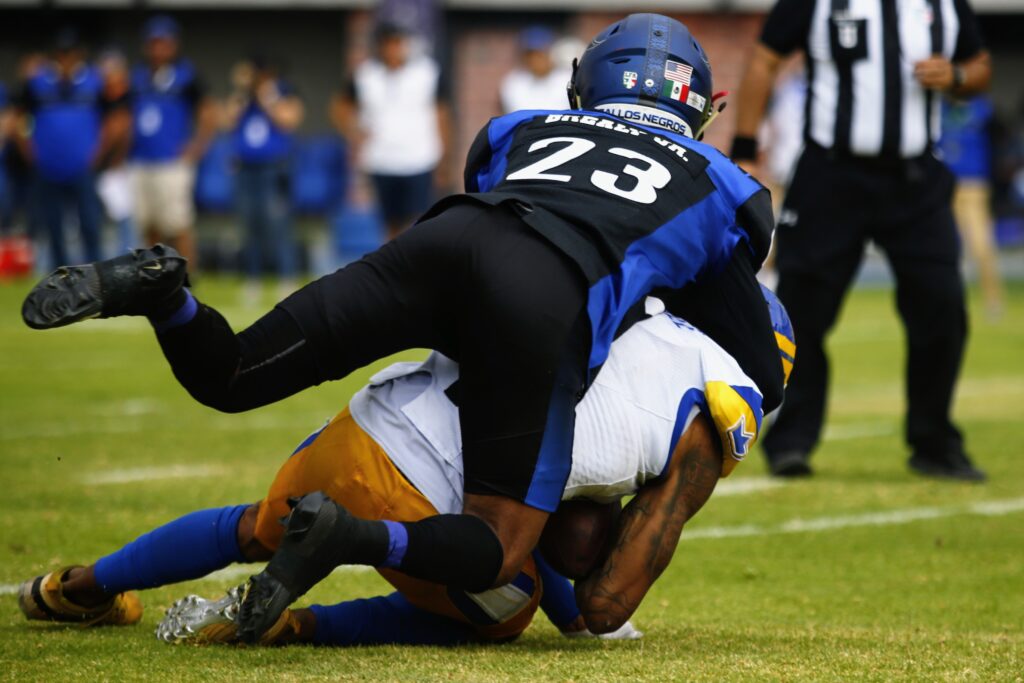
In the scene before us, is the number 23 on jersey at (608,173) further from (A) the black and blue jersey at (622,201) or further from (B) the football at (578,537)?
(B) the football at (578,537)

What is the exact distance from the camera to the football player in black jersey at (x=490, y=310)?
3.12 metres

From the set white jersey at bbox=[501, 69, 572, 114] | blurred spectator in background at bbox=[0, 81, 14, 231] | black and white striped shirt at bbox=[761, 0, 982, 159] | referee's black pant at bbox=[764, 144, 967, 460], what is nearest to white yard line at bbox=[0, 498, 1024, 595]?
referee's black pant at bbox=[764, 144, 967, 460]

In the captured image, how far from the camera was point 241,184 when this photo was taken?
45.6 ft

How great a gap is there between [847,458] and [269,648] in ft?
13.1

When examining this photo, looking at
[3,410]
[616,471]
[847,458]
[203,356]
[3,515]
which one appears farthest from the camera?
[3,410]

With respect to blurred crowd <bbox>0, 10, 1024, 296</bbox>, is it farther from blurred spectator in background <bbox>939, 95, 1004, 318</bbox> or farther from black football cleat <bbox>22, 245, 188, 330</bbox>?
black football cleat <bbox>22, 245, 188, 330</bbox>

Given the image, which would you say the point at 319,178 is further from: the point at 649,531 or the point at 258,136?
the point at 649,531

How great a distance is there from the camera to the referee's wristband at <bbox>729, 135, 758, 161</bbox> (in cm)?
632

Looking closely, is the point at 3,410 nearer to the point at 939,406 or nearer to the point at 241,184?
the point at 939,406

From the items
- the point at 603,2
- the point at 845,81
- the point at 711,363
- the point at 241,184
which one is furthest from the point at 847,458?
the point at 603,2

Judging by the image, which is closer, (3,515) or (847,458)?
(3,515)

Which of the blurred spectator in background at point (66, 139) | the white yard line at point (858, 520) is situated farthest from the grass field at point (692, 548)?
the blurred spectator in background at point (66, 139)

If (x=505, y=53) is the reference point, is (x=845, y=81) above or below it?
above

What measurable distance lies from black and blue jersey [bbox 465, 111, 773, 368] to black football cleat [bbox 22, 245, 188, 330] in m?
0.71
